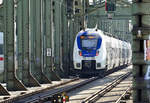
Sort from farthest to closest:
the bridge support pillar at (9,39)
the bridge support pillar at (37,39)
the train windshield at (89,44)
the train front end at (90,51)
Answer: the train windshield at (89,44) → the train front end at (90,51) → the bridge support pillar at (37,39) → the bridge support pillar at (9,39)

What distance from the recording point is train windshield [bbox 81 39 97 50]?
2870cm

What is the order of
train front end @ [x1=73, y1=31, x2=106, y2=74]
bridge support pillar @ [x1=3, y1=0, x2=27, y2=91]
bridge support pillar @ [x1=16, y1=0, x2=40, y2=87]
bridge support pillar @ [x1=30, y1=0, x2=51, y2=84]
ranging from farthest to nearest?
train front end @ [x1=73, y1=31, x2=106, y2=74]
bridge support pillar @ [x1=30, y1=0, x2=51, y2=84]
bridge support pillar @ [x1=16, y1=0, x2=40, y2=87]
bridge support pillar @ [x1=3, y1=0, x2=27, y2=91]

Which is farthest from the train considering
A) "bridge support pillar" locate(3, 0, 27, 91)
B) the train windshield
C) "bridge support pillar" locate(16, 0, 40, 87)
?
"bridge support pillar" locate(3, 0, 27, 91)

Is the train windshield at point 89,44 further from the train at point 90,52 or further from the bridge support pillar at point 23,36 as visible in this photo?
the bridge support pillar at point 23,36

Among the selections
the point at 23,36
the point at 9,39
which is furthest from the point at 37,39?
the point at 9,39

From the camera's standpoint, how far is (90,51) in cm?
2864

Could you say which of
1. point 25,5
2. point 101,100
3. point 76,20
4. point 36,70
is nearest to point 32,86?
point 36,70

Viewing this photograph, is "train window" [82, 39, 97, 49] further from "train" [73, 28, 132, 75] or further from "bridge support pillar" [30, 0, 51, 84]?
"bridge support pillar" [30, 0, 51, 84]

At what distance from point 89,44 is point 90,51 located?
55 centimetres

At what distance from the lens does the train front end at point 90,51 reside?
28.6m

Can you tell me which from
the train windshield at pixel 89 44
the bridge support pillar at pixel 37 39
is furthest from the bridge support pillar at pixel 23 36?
the train windshield at pixel 89 44

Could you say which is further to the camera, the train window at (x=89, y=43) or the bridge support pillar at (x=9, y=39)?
the train window at (x=89, y=43)

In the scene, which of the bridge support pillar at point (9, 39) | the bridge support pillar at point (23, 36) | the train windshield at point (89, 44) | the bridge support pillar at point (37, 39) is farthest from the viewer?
the train windshield at point (89, 44)

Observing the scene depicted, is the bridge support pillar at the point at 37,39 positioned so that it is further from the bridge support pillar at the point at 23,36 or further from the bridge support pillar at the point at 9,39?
the bridge support pillar at the point at 9,39
